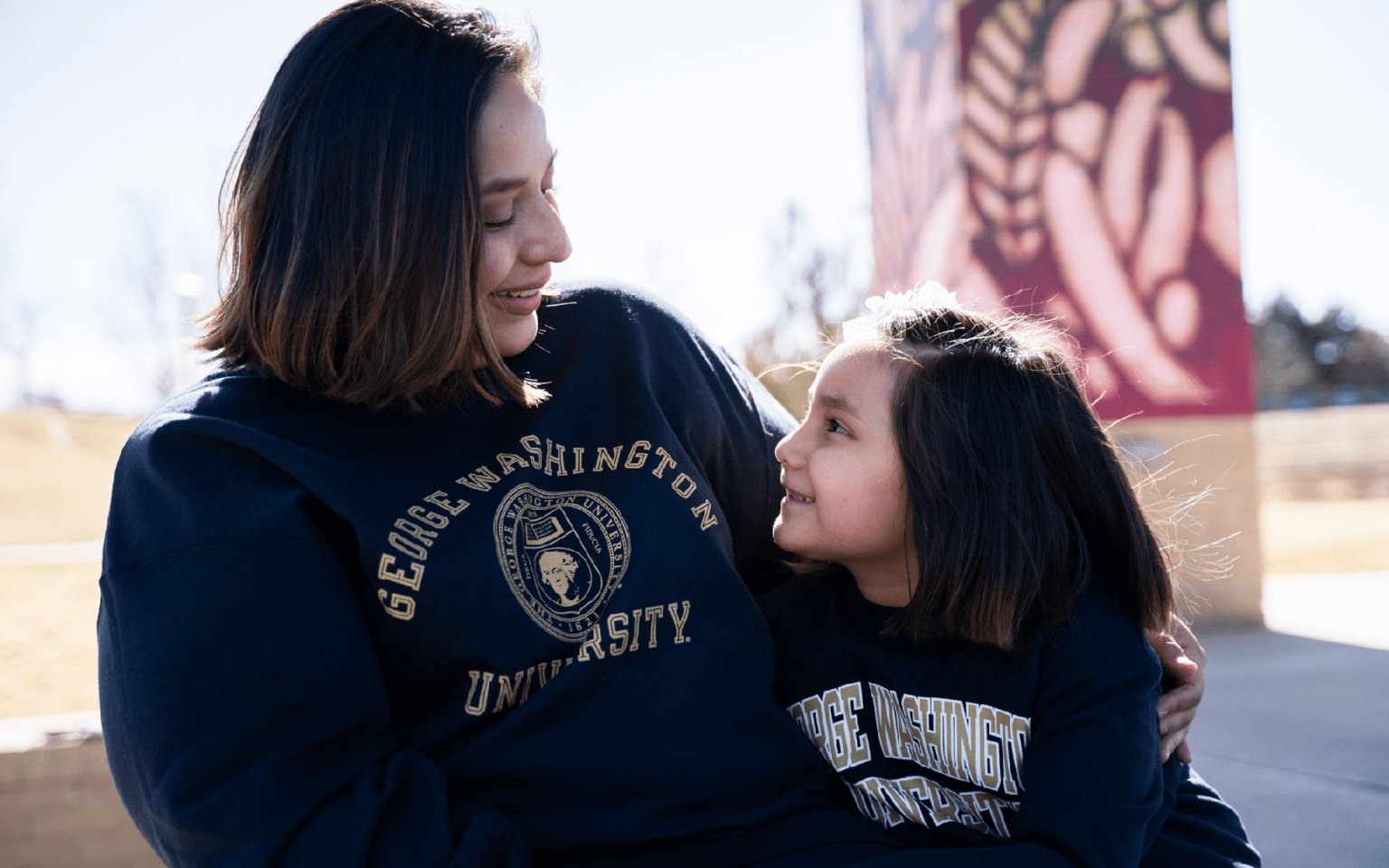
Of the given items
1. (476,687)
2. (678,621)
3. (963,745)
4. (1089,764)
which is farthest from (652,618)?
(1089,764)

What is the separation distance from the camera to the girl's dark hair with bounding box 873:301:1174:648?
1662mm

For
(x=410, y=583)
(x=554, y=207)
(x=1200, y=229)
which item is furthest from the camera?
(x=1200, y=229)

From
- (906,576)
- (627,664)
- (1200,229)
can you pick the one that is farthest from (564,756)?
(1200,229)

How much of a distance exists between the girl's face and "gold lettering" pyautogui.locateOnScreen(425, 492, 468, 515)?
570 mm

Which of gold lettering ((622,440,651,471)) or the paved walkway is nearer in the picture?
gold lettering ((622,440,651,471))

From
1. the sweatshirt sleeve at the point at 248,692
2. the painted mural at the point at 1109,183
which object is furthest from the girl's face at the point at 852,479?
the painted mural at the point at 1109,183

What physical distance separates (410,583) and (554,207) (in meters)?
0.68

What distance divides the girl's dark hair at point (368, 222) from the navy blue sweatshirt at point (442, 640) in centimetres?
7

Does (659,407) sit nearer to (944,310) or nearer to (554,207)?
(554,207)

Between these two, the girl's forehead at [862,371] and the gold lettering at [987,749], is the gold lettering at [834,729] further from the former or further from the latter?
the girl's forehead at [862,371]

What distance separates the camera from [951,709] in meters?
1.65

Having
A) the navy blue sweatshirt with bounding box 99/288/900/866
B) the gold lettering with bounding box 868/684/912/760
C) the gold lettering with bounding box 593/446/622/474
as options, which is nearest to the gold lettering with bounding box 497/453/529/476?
the navy blue sweatshirt with bounding box 99/288/900/866

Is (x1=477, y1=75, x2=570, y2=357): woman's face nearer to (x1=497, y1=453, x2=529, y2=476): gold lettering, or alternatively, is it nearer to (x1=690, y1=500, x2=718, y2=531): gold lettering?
(x1=497, y1=453, x2=529, y2=476): gold lettering

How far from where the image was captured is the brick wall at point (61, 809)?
308 cm
